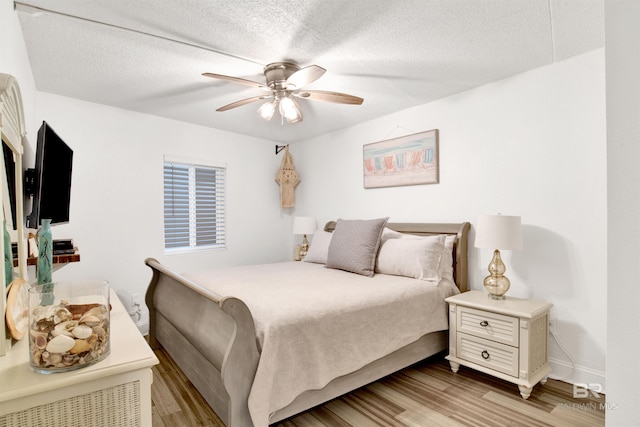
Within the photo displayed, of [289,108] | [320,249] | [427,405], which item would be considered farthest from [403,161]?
[427,405]

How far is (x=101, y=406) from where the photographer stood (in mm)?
998

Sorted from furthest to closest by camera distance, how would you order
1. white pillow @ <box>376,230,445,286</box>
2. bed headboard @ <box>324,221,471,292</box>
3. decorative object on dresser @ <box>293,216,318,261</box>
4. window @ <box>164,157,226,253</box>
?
decorative object on dresser @ <box>293,216,318,261</box> < window @ <box>164,157,226,253</box> < bed headboard @ <box>324,221,471,292</box> < white pillow @ <box>376,230,445,286</box>

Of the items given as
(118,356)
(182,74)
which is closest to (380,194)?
(182,74)

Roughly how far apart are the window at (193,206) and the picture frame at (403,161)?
187 cm

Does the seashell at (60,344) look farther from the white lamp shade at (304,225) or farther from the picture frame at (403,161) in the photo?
the white lamp shade at (304,225)

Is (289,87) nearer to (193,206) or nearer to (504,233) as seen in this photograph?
(504,233)

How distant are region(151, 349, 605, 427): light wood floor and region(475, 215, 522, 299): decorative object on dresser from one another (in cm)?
70

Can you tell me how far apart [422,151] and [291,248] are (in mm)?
2386

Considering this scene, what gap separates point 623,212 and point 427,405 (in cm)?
194

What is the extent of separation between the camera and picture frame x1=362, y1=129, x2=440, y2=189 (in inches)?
127

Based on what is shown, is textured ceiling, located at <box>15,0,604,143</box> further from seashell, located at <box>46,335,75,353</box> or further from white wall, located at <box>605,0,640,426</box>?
seashell, located at <box>46,335,75,353</box>

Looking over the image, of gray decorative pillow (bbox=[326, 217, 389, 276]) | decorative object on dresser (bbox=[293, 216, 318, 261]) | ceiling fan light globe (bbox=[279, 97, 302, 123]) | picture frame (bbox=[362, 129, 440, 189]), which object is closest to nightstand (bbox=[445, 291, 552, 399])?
gray decorative pillow (bbox=[326, 217, 389, 276])

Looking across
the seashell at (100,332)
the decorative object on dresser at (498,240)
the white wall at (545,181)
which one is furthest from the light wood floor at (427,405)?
the seashell at (100,332)

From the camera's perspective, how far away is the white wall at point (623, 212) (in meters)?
0.63
